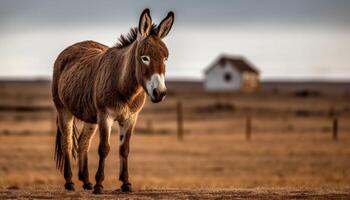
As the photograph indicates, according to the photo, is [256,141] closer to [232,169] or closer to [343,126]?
[232,169]

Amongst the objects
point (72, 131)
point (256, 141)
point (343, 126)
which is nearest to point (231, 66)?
point (343, 126)

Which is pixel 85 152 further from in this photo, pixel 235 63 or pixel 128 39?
pixel 235 63

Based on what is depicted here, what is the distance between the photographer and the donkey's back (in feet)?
36.0

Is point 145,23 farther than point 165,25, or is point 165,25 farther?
point 165,25

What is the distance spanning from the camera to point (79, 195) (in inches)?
414

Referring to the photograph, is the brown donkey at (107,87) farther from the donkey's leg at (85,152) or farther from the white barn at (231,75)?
the white barn at (231,75)

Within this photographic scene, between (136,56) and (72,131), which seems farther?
(72,131)

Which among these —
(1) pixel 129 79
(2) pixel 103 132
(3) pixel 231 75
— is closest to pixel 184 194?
(2) pixel 103 132

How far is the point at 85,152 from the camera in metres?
11.9

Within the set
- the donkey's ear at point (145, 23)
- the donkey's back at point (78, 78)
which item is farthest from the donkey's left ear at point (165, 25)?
the donkey's back at point (78, 78)

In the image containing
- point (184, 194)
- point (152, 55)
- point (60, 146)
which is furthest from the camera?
point (60, 146)

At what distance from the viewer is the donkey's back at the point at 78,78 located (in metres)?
11.0

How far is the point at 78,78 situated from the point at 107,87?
1.11 meters

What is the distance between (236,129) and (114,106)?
34711mm
